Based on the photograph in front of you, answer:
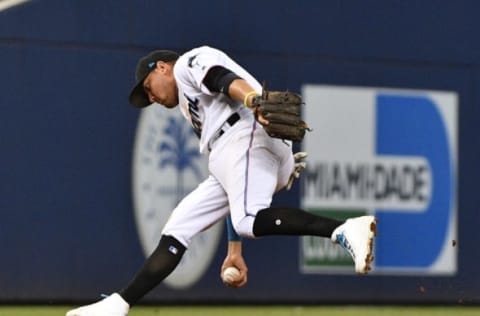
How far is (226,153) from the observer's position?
6.96 meters

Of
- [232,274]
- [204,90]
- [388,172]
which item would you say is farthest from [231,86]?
[388,172]

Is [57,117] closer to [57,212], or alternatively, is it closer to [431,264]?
[57,212]

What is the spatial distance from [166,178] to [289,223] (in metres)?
3.92

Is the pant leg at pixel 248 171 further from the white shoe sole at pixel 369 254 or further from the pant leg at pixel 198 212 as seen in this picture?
the white shoe sole at pixel 369 254

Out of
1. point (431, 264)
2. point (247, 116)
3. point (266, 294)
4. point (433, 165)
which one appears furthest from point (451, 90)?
Result: point (247, 116)

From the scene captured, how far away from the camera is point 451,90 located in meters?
11.6

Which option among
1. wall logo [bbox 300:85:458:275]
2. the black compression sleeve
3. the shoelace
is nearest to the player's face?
the black compression sleeve

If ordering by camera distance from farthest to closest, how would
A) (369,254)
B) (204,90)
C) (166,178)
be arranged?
(166,178) → (204,90) → (369,254)

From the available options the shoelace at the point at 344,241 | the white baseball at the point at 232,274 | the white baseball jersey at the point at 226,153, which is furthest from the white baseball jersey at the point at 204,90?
the shoelace at the point at 344,241

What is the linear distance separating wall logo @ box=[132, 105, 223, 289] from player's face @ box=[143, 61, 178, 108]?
3.36 m

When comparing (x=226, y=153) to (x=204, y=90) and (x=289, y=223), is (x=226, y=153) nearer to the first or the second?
(x=204, y=90)

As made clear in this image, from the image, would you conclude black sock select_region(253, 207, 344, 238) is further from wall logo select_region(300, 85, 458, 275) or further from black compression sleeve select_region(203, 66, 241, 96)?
wall logo select_region(300, 85, 458, 275)

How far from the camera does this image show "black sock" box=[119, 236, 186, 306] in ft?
22.7

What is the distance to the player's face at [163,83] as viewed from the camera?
708 centimetres
